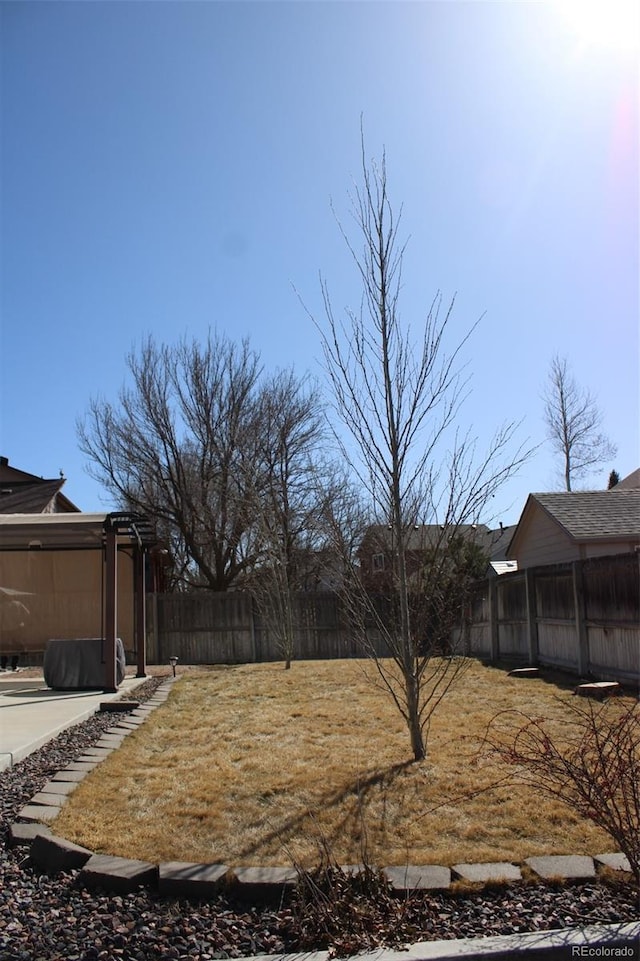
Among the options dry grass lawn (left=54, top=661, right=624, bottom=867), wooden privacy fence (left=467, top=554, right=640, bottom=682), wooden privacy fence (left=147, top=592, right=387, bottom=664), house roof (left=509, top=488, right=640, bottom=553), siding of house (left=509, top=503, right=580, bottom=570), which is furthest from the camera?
wooden privacy fence (left=147, top=592, right=387, bottom=664)

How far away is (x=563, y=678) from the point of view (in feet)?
32.0

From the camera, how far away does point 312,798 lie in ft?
14.1

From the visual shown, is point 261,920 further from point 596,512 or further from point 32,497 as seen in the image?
point 32,497

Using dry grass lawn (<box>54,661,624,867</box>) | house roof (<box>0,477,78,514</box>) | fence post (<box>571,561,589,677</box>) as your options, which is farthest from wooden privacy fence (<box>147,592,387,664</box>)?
dry grass lawn (<box>54,661,624,867</box>)

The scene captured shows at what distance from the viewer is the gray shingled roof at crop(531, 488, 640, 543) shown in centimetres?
1413

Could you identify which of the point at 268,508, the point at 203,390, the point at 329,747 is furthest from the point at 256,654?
the point at 329,747

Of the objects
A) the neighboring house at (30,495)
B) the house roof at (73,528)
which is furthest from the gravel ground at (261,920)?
the neighboring house at (30,495)

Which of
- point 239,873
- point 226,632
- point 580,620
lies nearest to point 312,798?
point 239,873

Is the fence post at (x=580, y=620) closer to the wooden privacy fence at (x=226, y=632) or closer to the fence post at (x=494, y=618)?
the fence post at (x=494, y=618)

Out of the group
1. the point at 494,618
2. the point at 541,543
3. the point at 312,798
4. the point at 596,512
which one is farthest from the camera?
the point at 541,543

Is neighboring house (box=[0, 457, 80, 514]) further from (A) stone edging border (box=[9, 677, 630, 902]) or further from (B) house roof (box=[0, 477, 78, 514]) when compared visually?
(A) stone edging border (box=[9, 677, 630, 902])

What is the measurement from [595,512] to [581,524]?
2.49 feet

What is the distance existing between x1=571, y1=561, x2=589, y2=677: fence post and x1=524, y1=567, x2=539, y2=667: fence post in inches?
70.5

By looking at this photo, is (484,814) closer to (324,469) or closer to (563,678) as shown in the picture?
(563,678)
